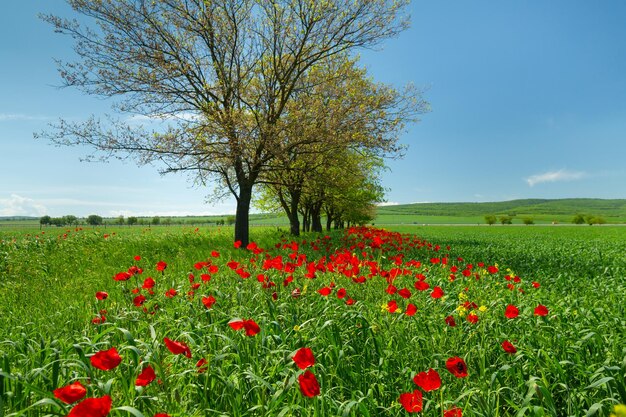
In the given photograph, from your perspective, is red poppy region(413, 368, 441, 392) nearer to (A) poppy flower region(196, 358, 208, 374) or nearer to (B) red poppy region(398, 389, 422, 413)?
(B) red poppy region(398, 389, 422, 413)

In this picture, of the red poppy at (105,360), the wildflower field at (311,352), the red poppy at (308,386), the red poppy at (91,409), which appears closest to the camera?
the red poppy at (91,409)

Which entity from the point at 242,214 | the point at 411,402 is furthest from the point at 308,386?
the point at 242,214

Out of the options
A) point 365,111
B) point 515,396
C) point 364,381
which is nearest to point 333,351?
point 364,381

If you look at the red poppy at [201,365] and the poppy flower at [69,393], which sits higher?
the poppy flower at [69,393]

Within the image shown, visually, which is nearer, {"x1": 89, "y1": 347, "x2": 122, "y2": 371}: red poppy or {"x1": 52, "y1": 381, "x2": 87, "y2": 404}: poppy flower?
{"x1": 52, "y1": 381, "x2": 87, "y2": 404}: poppy flower

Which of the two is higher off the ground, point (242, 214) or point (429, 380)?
point (242, 214)

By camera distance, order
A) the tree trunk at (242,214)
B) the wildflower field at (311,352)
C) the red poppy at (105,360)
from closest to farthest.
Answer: the red poppy at (105,360) → the wildflower field at (311,352) → the tree trunk at (242,214)

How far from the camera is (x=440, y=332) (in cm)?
439

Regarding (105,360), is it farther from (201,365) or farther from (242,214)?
(242,214)

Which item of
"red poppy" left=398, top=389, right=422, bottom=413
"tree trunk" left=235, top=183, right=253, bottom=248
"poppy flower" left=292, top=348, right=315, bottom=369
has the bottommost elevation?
"red poppy" left=398, top=389, right=422, bottom=413

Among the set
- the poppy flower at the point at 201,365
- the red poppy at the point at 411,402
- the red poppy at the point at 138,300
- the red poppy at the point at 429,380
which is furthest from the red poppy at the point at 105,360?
the red poppy at the point at 138,300

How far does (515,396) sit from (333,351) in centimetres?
157

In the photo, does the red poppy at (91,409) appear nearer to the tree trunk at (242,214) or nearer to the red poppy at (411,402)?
the red poppy at (411,402)

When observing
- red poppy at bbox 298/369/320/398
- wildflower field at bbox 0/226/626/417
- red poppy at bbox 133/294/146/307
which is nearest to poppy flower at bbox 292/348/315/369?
wildflower field at bbox 0/226/626/417
